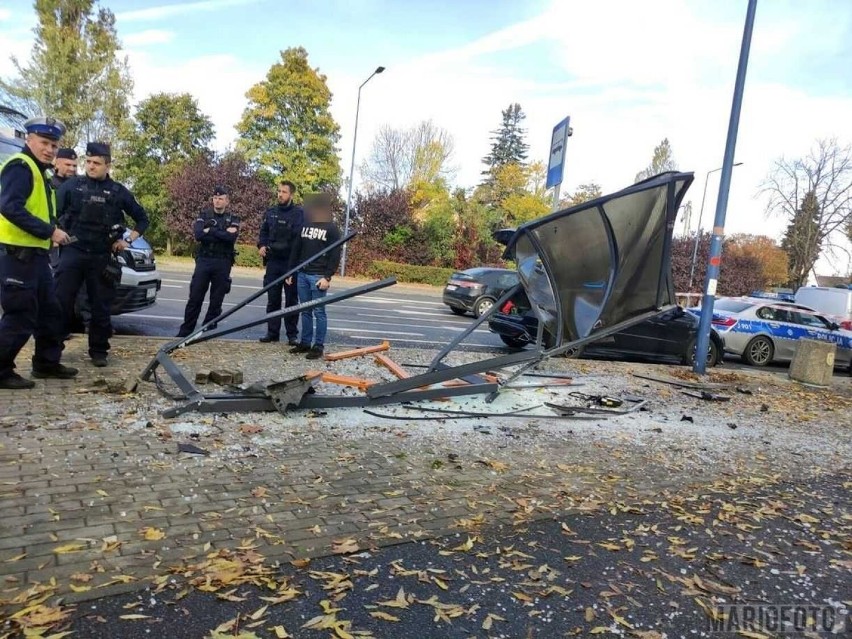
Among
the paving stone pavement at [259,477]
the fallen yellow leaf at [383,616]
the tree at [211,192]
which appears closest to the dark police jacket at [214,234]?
the paving stone pavement at [259,477]

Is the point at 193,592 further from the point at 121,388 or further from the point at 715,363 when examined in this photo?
the point at 715,363

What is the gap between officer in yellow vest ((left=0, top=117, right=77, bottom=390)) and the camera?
479cm

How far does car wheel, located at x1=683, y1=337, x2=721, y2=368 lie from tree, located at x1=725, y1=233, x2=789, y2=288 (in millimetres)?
35702

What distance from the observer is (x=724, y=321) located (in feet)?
41.3

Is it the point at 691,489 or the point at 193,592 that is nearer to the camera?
the point at 193,592

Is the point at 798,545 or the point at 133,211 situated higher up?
the point at 133,211

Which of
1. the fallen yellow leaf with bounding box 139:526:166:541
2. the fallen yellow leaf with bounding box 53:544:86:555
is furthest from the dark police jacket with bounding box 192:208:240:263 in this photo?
the fallen yellow leaf with bounding box 53:544:86:555

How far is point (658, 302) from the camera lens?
6484mm

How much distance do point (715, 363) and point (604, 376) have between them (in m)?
4.23

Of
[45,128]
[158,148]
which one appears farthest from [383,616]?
[158,148]

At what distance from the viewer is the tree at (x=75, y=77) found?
3080 cm

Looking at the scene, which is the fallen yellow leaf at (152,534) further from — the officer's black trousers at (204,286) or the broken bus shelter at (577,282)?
the officer's black trousers at (204,286)

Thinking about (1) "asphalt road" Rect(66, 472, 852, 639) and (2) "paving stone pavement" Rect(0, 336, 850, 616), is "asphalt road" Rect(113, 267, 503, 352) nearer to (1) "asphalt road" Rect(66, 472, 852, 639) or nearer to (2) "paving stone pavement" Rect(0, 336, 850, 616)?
(2) "paving stone pavement" Rect(0, 336, 850, 616)

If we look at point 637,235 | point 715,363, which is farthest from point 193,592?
point 715,363
